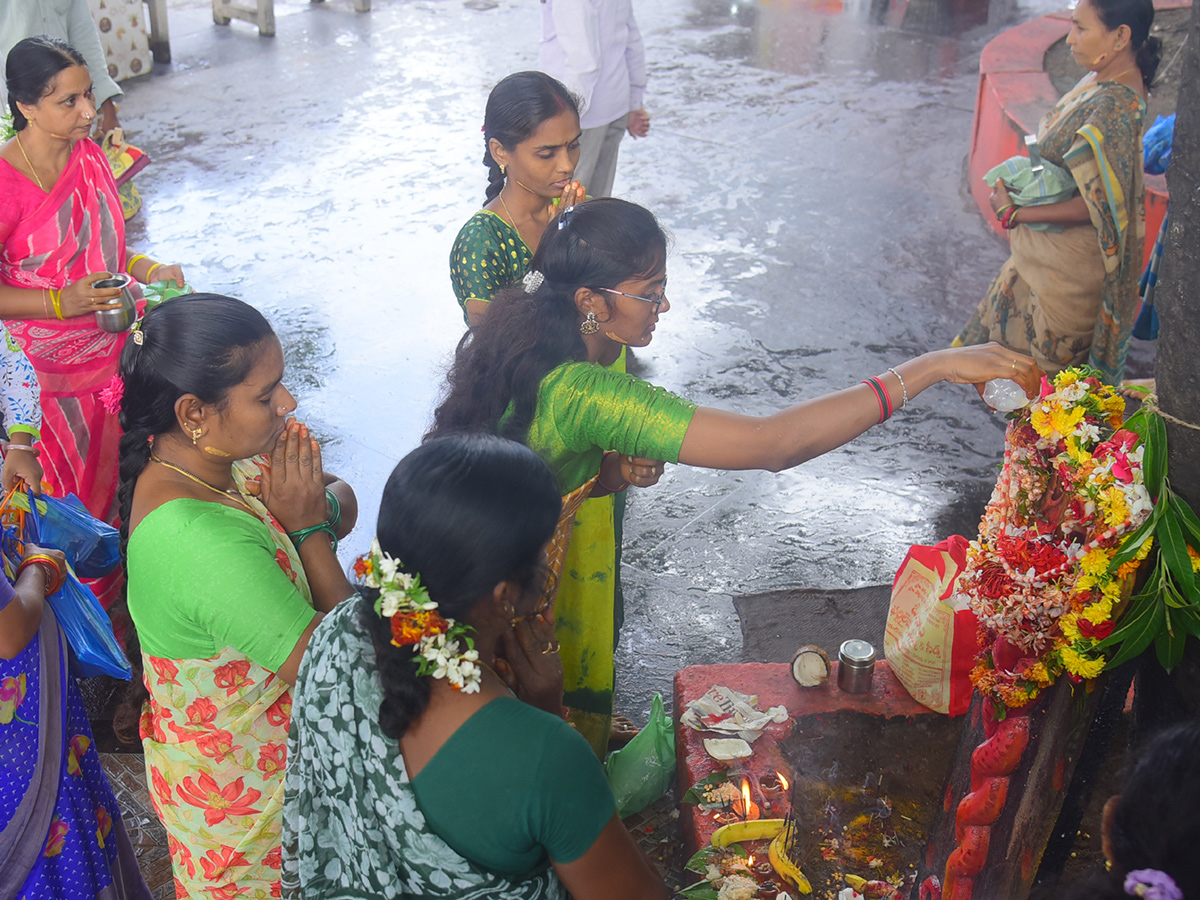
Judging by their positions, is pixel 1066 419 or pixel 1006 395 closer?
pixel 1066 419

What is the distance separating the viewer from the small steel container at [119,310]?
11.1ft

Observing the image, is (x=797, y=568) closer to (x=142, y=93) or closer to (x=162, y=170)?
(x=162, y=170)

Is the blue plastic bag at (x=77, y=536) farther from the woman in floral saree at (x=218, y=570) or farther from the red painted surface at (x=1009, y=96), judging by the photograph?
the red painted surface at (x=1009, y=96)

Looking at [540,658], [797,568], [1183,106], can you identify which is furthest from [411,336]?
[1183,106]

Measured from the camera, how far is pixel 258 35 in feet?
35.2

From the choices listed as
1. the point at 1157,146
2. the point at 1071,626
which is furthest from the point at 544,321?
the point at 1157,146

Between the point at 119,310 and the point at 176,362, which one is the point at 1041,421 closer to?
the point at 176,362

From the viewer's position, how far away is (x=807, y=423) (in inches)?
89.7

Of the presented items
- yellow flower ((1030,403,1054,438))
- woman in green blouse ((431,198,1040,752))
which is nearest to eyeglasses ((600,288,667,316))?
woman in green blouse ((431,198,1040,752))

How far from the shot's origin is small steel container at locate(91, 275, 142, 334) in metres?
3.38

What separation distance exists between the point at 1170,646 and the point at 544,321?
4.62ft

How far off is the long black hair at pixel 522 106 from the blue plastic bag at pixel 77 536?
1.59 meters

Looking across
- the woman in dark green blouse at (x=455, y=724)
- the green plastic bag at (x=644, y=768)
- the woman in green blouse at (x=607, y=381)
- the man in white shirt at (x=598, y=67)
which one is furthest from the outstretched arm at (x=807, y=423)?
the man in white shirt at (x=598, y=67)

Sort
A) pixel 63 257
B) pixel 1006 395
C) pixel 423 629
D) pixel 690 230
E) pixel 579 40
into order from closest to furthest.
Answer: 1. pixel 423 629
2. pixel 1006 395
3. pixel 63 257
4. pixel 579 40
5. pixel 690 230
